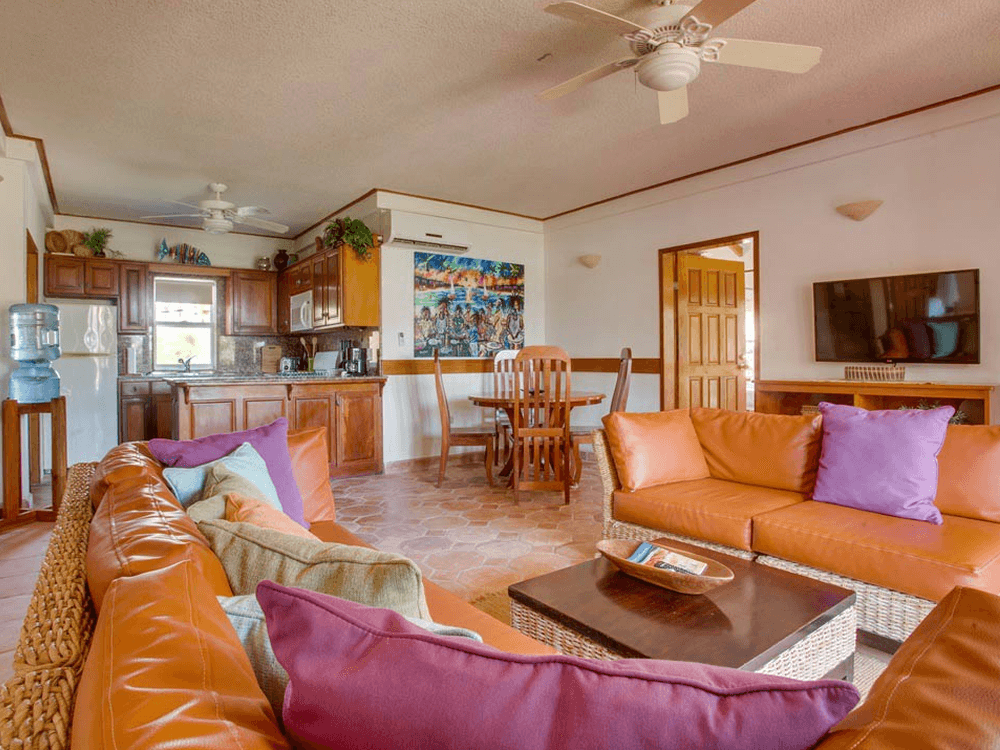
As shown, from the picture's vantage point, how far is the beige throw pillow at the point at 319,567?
756mm

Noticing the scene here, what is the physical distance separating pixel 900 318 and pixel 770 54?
2.39m

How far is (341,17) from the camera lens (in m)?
2.79

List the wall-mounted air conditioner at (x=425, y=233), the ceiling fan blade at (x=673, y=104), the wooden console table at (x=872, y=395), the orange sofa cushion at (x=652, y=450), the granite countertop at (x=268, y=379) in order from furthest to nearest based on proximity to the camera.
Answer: the wall-mounted air conditioner at (x=425, y=233), the granite countertop at (x=268, y=379), the wooden console table at (x=872, y=395), the ceiling fan blade at (x=673, y=104), the orange sofa cushion at (x=652, y=450)

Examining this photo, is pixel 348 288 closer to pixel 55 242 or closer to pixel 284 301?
pixel 284 301

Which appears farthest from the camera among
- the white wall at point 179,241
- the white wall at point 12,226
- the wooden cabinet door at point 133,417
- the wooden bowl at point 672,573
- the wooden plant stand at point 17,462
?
the white wall at point 179,241

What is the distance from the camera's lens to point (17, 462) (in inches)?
143

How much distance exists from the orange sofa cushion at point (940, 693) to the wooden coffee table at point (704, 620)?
0.78 metres

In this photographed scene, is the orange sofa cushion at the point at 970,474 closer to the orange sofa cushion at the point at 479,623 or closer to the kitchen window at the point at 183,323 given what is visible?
the orange sofa cushion at the point at 479,623

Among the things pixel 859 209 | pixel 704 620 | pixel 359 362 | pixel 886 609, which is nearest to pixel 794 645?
pixel 704 620

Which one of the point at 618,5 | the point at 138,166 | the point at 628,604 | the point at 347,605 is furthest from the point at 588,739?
the point at 138,166

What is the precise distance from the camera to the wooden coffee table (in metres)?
1.37

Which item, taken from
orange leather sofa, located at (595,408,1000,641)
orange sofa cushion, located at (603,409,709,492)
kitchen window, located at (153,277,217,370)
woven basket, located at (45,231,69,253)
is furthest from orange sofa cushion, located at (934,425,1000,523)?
woven basket, located at (45,231,69,253)

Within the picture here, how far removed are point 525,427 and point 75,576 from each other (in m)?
3.49

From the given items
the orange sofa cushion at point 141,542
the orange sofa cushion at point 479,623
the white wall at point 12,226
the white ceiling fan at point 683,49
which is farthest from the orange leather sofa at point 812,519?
the white wall at point 12,226
